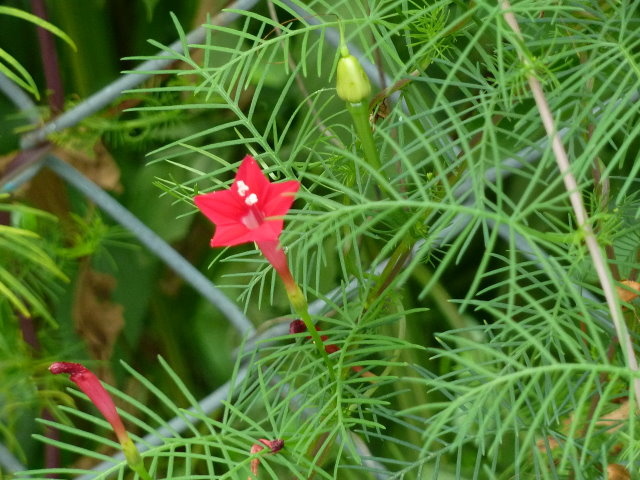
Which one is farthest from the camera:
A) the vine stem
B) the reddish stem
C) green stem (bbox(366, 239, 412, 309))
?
the reddish stem

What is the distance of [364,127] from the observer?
1.09ft

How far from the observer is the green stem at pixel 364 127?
0.33 metres

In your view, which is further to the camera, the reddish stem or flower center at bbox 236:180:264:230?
the reddish stem

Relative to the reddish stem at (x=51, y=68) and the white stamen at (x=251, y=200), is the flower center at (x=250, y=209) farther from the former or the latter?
the reddish stem at (x=51, y=68)

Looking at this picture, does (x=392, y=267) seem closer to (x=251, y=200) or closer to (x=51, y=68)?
(x=251, y=200)

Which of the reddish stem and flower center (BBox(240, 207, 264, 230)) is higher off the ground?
the reddish stem

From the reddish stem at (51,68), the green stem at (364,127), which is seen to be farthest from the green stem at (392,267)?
the reddish stem at (51,68)

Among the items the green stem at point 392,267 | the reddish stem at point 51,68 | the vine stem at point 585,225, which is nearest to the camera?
the vine stem at point 585,225

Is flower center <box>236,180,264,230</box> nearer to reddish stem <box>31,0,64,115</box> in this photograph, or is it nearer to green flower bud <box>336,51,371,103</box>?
green flower bud <box>336,51,371,103</box>

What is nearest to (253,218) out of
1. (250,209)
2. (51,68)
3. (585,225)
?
(250,209)

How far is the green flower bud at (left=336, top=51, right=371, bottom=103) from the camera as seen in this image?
1.05 feet

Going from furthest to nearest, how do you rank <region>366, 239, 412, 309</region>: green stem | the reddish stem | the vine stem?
1. the reddish stem
2. <region>366, 239, 412, 309</region>: green stem
3. the vine stem

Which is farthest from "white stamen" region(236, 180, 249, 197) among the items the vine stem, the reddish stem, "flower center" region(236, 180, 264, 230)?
the reddish stem

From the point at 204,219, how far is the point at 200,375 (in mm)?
154
